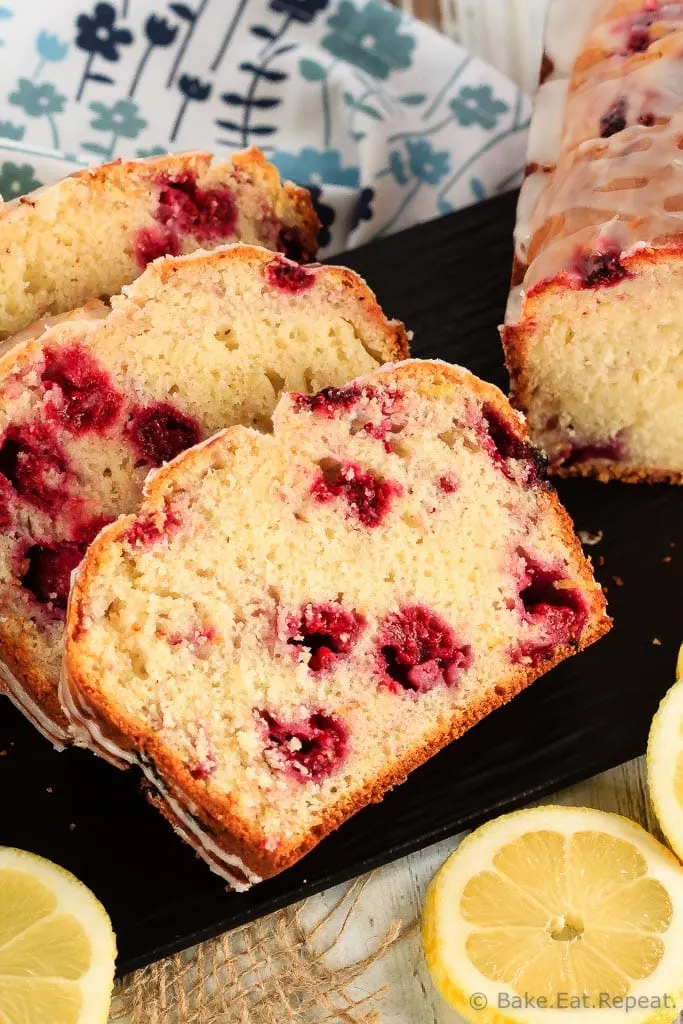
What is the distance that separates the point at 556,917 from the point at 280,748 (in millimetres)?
696

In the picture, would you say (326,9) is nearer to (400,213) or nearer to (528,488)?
(400,213)

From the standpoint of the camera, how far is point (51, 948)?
8.55ft

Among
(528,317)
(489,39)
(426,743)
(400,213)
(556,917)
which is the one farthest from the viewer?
(489,39)

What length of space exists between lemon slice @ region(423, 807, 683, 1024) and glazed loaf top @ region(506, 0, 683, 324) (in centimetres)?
135

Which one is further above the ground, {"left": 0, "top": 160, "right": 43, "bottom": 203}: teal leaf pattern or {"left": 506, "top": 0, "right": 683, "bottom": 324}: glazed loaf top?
{"left": 0, "top": 160, "right": 43, "bottom": 203}: teal leaf pattern

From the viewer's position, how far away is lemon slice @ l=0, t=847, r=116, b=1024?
101 inches

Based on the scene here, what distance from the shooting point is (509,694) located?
304 centimetres

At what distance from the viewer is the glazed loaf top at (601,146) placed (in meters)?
3.13

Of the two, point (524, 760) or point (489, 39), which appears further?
point (489, 39)

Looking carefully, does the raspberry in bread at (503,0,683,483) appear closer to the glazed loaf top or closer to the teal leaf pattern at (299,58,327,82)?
the glazed loaf top

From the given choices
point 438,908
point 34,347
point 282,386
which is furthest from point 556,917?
point 34,347

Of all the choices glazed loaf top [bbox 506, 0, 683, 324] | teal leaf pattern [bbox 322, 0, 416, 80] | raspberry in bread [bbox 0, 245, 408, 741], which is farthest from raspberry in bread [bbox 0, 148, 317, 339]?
→ teal leaf pattern [bbox 322, 0, 416, 80]

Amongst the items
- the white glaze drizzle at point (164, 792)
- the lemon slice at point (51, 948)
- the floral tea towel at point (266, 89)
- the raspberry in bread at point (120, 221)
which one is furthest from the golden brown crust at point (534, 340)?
the lemon slice at point (51, 948)

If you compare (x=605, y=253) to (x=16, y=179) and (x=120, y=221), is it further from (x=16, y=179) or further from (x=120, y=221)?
(x=16, y=179)
